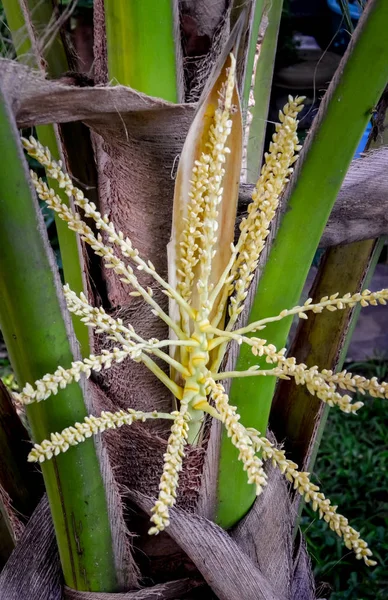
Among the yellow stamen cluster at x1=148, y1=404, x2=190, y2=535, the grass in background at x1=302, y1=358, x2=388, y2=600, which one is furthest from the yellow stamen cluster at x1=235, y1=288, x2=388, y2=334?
the grass in background at x1=302, y1=358, x2=388, y2=600

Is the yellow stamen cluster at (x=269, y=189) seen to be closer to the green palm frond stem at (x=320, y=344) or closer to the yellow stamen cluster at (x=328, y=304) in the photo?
the yellow stamen cluster at (x=328, y=304)

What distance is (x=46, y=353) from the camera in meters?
0.47

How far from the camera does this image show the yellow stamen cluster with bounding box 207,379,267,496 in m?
0.42

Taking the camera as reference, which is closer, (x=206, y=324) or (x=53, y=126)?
(x=206, y=324)

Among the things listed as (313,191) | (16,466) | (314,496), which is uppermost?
(313,191)

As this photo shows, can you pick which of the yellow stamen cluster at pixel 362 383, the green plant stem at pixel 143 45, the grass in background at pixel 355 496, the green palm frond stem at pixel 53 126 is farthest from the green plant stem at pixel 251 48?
the grass in background at pixel 355 496

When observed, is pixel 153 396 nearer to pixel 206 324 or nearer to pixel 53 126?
pixel 206 324

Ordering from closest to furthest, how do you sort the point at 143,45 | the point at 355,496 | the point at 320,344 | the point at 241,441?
the point at 241,441 → the point at 143,45 → the point at 320,344 → the point at 355,496

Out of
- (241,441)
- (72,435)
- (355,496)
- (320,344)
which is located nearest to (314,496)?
(241,441)

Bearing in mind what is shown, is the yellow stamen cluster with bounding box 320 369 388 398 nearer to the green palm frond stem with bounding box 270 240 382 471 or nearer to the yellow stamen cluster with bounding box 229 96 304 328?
the yellow stamen cluster with bounding box 229 96 304 328

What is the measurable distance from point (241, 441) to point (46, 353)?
163 mm

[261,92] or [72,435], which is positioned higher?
[261,92]

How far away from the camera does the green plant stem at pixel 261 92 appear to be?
0.77 meters

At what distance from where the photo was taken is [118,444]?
0.64 metres
